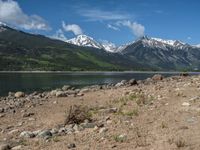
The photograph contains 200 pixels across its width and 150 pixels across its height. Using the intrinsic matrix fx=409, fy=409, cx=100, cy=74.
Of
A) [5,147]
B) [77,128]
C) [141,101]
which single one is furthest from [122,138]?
[141,101]

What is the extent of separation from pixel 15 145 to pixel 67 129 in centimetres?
388

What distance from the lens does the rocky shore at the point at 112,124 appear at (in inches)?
688

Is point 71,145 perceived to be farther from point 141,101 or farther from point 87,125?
point 141,101

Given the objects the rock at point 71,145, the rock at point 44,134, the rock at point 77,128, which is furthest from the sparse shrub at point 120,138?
the rock at point 44,134

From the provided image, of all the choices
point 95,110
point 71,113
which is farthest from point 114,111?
point 71,113

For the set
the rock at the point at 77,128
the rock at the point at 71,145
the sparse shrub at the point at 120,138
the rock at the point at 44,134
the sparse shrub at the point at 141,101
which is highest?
the sparse shrub at the point at 141,101

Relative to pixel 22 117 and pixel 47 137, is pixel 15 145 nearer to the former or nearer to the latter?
pixel 47 137

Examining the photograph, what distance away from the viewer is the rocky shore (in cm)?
1748

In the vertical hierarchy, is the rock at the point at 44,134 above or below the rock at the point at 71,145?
below

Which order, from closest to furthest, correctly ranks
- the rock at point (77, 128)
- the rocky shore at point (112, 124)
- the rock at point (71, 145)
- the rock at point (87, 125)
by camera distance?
the rock at point (71, 145)
the rocky shore at point (112, 124)
the rock at point (77, 128)
the rock at point (87, 125)

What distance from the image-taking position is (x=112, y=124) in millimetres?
21766

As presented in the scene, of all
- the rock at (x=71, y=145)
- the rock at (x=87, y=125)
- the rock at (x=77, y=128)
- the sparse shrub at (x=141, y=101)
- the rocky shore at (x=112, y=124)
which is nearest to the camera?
the rock at (x=71, y=145)

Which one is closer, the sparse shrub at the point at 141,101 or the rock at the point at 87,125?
the rock at the point at 87,125

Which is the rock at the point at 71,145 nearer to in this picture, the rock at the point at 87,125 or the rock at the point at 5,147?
the rock at the point at 5,147
